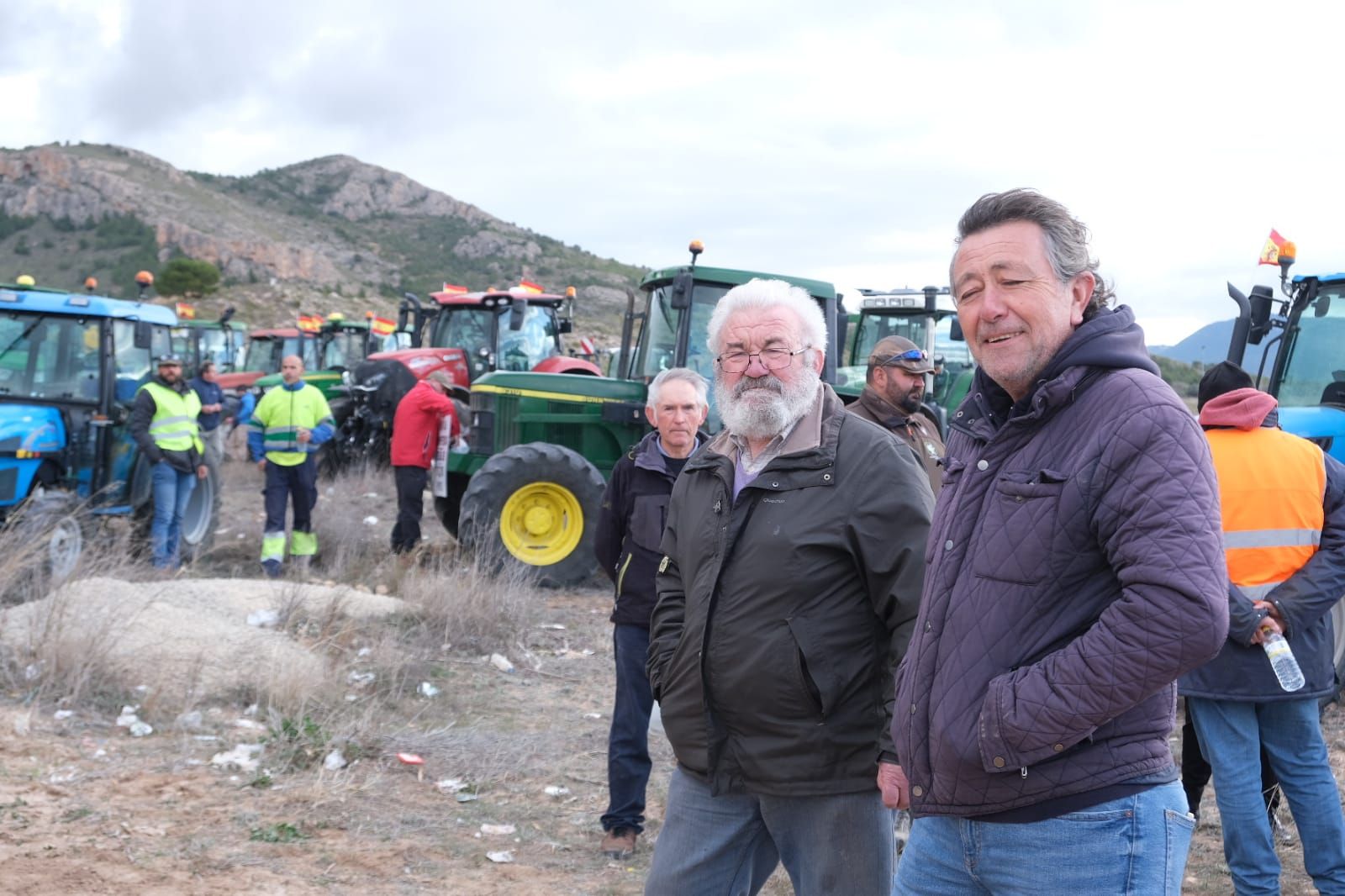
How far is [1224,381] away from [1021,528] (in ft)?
7.90

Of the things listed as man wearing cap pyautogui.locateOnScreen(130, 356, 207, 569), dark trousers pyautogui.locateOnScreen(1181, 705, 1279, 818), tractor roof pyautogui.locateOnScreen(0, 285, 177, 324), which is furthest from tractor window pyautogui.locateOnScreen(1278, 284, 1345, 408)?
tractor roof pyautogui.locateOnScreen(0, 285, 177, 324)

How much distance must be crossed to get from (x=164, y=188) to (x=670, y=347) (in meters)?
57.0

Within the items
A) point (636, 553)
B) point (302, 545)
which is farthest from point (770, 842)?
point (302, 545)

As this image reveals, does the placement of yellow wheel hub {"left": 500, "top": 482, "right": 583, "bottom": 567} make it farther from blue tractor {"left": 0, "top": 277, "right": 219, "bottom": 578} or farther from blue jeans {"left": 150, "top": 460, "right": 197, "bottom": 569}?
blue tractor {"left": 0, "top": 277, "right": 219, "bottom": 578}

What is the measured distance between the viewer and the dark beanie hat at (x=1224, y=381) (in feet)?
12.9

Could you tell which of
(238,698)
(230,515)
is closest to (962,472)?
(238,698)

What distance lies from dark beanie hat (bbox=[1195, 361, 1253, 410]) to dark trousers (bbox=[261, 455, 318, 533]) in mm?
7353

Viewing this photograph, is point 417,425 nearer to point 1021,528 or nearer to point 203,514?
point 203,514

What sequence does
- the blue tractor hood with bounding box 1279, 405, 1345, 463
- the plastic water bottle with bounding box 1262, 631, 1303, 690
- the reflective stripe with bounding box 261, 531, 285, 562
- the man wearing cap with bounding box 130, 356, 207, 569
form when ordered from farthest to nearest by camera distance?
1. the reflective stripe with bounding box 261, 531, 285, 562
2. the man wearing cap with bounding box 130, 356, 207, 569
3. the blue tractor hood with bounding box 1279, 405, 1345, 463
4. the plastic water bottle with bounding box 1262, 631, 1303, 690

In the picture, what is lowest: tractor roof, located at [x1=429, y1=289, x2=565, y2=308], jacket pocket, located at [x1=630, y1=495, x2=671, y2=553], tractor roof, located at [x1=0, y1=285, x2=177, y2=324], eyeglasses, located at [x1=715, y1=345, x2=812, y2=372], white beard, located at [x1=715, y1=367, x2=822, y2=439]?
jacket pocket, located at [x1=630, y1=495, x2=671, y2=553]

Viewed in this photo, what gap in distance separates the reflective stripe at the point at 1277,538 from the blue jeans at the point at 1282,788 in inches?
18.4

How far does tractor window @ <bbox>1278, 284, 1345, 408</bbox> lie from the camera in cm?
719

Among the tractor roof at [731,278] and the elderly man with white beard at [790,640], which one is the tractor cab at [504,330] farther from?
the elderly man with white beard at [790,640]

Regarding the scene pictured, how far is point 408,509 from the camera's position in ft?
33.4
